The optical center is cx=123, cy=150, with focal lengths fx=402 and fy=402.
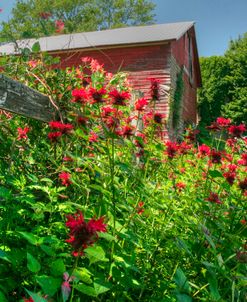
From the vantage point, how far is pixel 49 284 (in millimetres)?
1352

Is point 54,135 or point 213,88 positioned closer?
point 54,135

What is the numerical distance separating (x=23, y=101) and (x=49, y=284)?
134cm

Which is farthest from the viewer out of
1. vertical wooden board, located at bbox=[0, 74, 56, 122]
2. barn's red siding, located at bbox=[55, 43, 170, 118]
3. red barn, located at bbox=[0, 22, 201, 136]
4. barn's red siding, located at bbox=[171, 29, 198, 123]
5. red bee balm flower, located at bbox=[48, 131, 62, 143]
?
barn's red siding, located at bbox=[171, 29, 198, 123]

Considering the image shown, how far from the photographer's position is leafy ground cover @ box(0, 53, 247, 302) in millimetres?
1507

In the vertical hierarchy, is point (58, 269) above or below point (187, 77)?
below

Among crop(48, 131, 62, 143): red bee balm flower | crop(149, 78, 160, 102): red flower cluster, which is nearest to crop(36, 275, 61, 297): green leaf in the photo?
crop(48, 131, 62, 143): red bee balm flower

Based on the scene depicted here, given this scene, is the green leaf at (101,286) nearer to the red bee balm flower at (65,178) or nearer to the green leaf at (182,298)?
the green leaf at (182,298)

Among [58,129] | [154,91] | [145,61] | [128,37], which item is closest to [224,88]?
[145,61]

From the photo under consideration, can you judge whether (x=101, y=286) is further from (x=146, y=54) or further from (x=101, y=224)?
(x=146, y=54)

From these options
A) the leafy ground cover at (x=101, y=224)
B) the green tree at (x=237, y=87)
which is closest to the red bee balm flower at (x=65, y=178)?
the leafy ground cover at (x=101, y=224)

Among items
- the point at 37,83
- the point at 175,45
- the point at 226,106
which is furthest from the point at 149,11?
the point at 37,83

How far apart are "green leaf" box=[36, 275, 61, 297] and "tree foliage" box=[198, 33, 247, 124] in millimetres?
22338

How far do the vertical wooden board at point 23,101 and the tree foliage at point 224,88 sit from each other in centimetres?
2103

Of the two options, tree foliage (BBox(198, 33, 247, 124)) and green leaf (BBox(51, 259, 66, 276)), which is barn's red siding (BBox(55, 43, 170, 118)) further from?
green leaf (BBox(51, 259, 66, 276))
